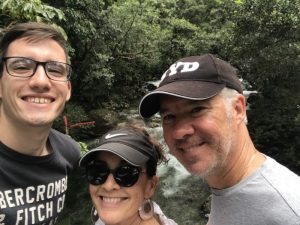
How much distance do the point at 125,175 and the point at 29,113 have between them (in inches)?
31.1

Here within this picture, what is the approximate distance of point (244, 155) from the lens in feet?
6.11

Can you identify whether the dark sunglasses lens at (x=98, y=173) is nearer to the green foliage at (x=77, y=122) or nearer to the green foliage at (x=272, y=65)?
the green foliage at (x=272, y=65)

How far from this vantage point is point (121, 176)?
1.95 metres

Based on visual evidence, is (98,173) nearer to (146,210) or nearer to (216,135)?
(146,210)

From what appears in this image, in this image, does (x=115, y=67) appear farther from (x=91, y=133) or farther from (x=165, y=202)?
(x=165, y=202)

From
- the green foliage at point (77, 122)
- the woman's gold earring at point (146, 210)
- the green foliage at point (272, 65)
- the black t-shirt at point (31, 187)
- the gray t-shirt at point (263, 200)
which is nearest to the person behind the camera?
the gray t-shirt at point (263, 200)

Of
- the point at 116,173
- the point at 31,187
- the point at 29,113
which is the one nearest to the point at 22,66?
the point at 29,113

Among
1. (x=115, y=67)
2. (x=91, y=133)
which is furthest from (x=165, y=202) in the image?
(x=115, y=67)

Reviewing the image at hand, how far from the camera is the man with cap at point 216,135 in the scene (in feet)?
5.66

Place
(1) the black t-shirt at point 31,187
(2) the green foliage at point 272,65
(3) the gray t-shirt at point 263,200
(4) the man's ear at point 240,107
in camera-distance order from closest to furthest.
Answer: (3) the gray t-shirt at point 263,200, (4) the man's ear at point 240,107, (1) the black t-shirt at point 31,187, (2) the green foliage at point 272,65

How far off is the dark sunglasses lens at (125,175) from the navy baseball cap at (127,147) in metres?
0.06

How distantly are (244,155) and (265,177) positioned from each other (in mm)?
218

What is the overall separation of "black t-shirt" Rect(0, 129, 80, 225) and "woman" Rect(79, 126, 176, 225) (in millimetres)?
538

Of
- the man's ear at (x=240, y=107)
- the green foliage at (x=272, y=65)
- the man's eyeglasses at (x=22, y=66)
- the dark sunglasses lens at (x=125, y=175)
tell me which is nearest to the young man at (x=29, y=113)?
the man's eyeglasses at (x=22, y=66)
